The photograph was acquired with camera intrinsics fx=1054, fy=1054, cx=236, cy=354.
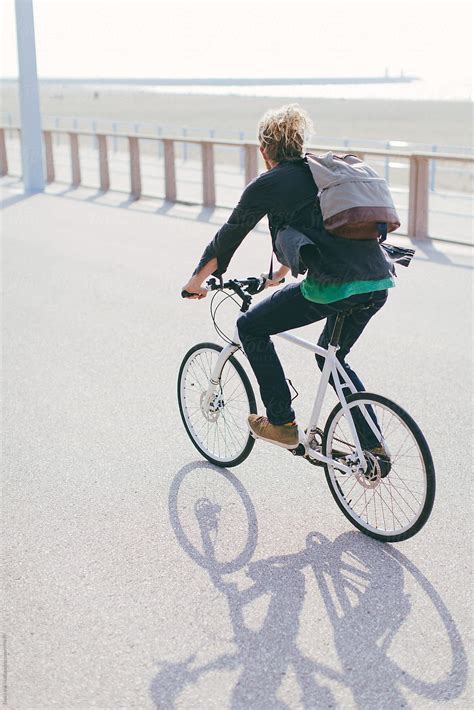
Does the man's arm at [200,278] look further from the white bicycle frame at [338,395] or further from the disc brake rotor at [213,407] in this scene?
the disc brake rotor at [213,407]

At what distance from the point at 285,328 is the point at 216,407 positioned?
86 cm

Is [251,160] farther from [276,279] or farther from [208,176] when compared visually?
[276,279]

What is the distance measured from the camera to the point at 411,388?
659 cm

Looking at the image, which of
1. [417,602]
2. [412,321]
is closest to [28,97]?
[412,321]

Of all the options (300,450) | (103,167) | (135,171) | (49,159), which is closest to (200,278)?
(300,450)

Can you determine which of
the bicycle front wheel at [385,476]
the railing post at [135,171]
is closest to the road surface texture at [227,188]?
the railing post at [135,171]

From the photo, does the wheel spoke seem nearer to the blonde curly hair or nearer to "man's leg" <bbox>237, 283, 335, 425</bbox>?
"man's leg" <bbox>237, 283, 335, 425</bbox>

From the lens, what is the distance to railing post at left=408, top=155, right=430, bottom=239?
12289 mm

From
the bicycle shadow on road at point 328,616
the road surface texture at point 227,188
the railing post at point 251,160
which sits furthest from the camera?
the road surface texture at point 227,188

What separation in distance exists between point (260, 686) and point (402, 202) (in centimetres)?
1705

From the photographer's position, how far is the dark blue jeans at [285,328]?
14.3ft

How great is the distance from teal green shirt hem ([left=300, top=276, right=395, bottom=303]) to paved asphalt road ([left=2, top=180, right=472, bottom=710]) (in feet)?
3.40

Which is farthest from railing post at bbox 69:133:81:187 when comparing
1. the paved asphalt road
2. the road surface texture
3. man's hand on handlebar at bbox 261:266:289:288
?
man's hand on handlebar at bbox 261:266:289:288

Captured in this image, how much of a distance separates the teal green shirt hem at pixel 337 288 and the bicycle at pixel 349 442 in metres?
0.13
